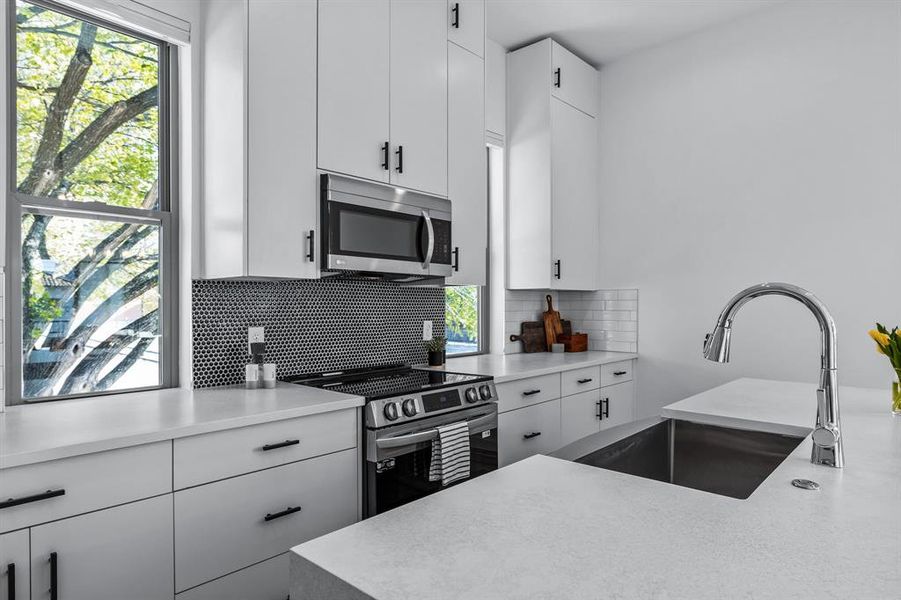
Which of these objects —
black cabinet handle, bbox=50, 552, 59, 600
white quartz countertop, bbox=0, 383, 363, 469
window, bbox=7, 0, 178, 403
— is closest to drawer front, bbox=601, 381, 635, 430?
white quartz countertop, bbox=0, 383, 363, 469

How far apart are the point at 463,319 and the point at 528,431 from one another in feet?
3.46

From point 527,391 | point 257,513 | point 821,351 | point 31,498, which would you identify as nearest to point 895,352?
point 821,351

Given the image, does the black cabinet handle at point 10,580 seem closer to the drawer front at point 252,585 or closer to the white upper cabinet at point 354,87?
the drawer front at point 252,585

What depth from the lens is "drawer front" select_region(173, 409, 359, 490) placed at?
5.56 feet

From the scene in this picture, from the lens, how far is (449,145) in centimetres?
301

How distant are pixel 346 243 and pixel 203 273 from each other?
0.61m

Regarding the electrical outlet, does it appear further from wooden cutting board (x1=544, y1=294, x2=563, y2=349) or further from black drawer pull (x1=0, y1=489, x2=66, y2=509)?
wooden cutting board (x1=544, y1=294, x2=563, y2=349)

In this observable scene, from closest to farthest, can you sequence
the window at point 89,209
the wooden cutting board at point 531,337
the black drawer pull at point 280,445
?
the black drawer pull at point 280,445
the window at point 89,209
the wooden cutting board at point 531,337

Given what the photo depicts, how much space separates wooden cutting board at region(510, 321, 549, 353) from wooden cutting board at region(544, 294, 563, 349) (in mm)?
38

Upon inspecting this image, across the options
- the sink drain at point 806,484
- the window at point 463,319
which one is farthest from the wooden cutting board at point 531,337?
the sink drain at point 806,484

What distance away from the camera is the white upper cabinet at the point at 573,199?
12.7ft

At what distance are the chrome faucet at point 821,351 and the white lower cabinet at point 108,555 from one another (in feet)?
5.11

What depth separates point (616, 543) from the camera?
88 centimetres

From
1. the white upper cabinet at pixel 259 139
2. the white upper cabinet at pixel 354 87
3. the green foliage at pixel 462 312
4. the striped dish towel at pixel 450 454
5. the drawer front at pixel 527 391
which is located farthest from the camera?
the green foliage at pixel 462 312
